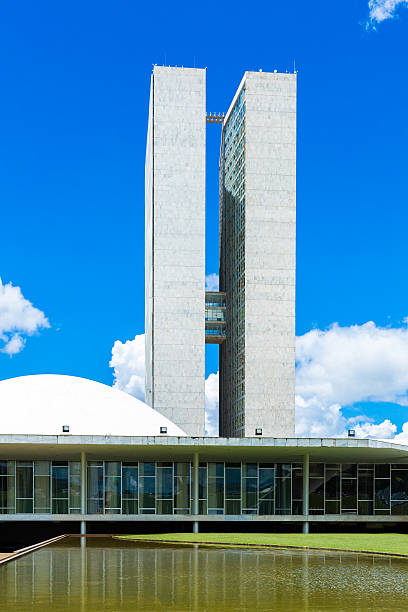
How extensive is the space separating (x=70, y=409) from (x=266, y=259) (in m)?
50.3

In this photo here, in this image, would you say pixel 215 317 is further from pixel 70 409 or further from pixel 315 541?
pixel 315 541

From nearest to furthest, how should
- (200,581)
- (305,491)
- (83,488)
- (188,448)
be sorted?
1. (200,581)
2. (188,448)
3. (83,488)
4. (305,491)

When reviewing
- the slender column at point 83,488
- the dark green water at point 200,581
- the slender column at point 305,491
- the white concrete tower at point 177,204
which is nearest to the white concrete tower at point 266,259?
the white concrete tower at point 177,204

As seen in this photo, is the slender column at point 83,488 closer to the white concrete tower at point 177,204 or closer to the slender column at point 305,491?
the slender column at point 305,491

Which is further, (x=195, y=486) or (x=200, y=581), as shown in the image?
(x=195, y=486)

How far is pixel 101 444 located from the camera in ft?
125

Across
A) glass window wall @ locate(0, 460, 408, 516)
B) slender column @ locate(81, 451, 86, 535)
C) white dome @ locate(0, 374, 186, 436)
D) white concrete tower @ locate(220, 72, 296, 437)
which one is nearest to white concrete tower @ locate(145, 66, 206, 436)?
white concrete tower @ locate(220, 72, 296, 437)

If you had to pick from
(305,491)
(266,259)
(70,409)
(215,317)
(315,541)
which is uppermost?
(266,259)

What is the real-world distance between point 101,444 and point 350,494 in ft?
50.4

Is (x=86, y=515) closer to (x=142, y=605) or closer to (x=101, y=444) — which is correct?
(x=101, y=444)

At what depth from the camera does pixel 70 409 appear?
46781 mm

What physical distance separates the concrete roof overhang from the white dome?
2.07 meters

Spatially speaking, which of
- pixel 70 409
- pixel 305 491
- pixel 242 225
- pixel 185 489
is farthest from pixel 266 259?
pixel 185 489

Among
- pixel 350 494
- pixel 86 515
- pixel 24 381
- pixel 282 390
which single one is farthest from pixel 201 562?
pixel 282 390
